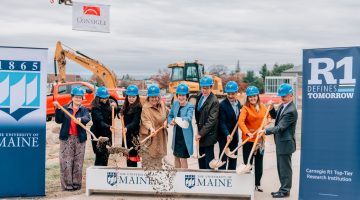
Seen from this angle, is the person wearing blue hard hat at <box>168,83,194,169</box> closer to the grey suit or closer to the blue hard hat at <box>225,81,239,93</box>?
the blue hard hat at <box>225,81,239,93</box>

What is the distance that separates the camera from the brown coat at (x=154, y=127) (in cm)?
810

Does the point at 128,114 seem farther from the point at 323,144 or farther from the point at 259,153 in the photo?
the point at 323,144

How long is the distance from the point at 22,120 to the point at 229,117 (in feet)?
10.2

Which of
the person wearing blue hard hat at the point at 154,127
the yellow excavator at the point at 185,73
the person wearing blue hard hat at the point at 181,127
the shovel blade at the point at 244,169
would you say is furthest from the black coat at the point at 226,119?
the yellow excavator at the point at 185,73

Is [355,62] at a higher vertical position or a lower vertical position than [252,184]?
higher

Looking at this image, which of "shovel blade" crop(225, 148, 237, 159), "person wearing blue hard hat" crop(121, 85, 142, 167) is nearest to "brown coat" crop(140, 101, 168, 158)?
"person wearing blue hard hat" crop(121, 85, 142, 167)

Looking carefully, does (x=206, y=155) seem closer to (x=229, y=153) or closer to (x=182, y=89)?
(x=229, y=153)

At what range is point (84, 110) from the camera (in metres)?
8.19

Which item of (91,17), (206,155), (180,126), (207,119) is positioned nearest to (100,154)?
(180,126)

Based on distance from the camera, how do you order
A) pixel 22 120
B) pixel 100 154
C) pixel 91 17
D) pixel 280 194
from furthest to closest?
pixel 91 17 → pixel 100 154 → pixel 280 194 → pixel 22 120

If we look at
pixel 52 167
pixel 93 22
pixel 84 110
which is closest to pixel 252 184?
pixel 84 110

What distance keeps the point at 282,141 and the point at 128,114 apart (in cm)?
240

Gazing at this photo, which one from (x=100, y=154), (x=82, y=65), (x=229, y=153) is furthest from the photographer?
(x=82, y=65)

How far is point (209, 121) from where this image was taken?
796cm
